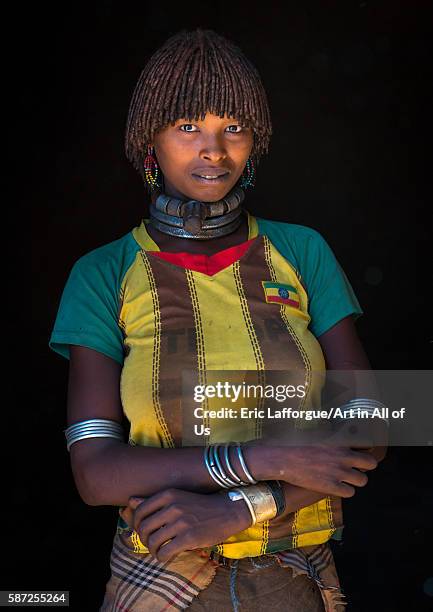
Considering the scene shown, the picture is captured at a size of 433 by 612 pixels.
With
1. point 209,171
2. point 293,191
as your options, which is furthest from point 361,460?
point 293,191

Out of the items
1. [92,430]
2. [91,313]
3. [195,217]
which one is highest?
[195,217]

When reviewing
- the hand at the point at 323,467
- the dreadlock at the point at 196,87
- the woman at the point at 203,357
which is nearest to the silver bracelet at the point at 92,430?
the woman at the point at 203,357

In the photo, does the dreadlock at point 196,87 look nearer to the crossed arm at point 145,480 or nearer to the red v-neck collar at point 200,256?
the red v-neck collar at point 200,256

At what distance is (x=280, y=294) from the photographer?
2236 mm

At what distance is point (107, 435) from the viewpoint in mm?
2033

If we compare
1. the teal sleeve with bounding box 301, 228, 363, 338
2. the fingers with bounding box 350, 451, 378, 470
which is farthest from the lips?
the fingers with bounding box 350, 451, 378, 470

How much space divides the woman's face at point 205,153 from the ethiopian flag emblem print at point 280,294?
276mm

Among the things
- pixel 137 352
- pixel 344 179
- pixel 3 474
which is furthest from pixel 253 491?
pixel 344 179

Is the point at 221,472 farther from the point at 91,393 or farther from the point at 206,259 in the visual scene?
the point at 206,259

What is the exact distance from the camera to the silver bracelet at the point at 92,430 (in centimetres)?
203

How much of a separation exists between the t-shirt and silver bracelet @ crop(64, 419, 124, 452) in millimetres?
49

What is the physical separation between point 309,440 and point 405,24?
3.11 meters

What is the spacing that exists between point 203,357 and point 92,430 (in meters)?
0.30

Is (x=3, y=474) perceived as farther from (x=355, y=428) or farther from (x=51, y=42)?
(x=355, y=428)
